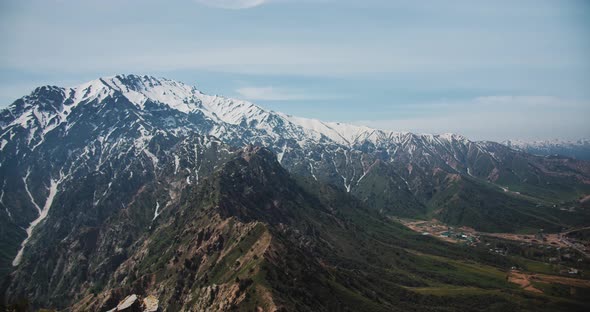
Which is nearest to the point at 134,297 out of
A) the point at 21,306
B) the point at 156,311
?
the point at 156,311

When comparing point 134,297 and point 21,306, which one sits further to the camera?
point 21,306

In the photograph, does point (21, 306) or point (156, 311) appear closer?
point (156, 311)

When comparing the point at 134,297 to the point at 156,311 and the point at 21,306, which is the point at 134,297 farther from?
the point at 21,306

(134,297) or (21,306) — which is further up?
(134,297)
